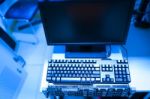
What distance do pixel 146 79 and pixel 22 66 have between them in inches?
33.7

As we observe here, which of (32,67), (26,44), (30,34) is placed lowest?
(32,67)

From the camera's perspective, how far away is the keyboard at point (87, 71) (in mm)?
942

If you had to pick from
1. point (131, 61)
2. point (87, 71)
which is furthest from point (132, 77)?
point (87, 71)

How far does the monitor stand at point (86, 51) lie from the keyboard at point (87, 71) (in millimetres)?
50

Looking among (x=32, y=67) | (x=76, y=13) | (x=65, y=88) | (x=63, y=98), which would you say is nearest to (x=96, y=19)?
(x=76, y=13)

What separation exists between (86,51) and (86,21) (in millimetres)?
216

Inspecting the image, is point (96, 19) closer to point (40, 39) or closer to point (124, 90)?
point (124, 90)

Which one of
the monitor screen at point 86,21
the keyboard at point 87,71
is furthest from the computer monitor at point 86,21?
the keyboard at point 87,71

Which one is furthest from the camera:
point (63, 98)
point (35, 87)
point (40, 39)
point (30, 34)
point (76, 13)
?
point (30, 34)

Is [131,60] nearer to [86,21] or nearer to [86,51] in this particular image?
[86,51]

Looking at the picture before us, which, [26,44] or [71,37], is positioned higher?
[26,44]

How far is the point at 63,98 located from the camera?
1.17 metres

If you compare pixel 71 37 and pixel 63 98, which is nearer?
pixel 71 37

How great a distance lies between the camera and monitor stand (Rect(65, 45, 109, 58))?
3.47 ft
